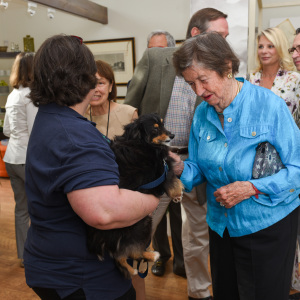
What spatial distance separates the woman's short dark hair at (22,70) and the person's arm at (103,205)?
7.73ft

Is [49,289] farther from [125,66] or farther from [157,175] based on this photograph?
[125,66]

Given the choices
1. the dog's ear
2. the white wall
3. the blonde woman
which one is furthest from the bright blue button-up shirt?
the white wall

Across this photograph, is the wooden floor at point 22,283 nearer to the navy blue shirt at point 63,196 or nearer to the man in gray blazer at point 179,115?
the man in gray blazer at point 179,115

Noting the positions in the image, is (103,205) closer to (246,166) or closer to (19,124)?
(246,166)

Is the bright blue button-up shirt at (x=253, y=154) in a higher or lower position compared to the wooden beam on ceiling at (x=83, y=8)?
lower

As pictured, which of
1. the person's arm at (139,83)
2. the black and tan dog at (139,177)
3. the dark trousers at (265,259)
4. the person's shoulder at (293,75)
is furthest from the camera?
the person's shoulder at (293,75)

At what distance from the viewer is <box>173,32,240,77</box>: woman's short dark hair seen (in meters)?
1.47

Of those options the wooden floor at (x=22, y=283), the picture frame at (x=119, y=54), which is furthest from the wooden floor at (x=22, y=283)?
the picture frame at (x=119, y=54)

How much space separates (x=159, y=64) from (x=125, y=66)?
4797 mm

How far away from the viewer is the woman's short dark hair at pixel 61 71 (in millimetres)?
1077

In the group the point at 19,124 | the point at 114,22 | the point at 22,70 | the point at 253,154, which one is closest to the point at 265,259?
the point at 253,154

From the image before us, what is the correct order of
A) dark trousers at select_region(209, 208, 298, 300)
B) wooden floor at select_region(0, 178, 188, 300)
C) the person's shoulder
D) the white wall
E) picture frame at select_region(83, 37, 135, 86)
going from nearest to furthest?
1. dark trousers at select_region(209, 208, 298, 300)
2. wooden floor at select_region(0, 178, 188, 300)
3. the person's shoulder
4. the white wall
5. picture frame at select_region(83, 37, 135, 86)

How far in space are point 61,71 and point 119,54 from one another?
634cm

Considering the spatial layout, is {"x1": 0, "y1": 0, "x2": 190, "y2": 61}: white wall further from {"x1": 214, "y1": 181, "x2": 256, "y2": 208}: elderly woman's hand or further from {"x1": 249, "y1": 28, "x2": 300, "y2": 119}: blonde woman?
{"x1": 214, "y1": 181, "x2": 256, "y2": 208}: elderly woman's hand
